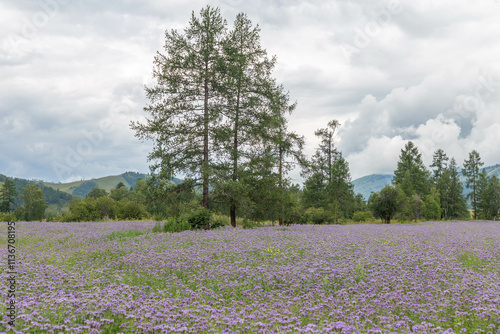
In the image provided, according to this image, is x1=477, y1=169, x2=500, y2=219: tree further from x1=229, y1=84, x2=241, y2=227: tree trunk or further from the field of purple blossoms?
the field of purple blossoms

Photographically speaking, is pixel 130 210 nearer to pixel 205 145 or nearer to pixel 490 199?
pixel 205 145

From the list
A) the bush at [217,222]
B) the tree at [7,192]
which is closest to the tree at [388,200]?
the bush at [217,222]

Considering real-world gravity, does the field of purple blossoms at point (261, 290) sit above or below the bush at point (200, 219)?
below

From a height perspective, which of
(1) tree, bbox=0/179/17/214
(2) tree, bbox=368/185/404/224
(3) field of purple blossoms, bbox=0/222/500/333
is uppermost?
(1) tree, bbox=0/179/17/214

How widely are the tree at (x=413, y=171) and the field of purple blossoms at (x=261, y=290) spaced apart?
6393 cm

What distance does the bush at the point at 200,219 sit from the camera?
62.7 ft

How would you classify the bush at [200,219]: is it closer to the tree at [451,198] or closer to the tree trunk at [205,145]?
the tree trunk at [205,145]

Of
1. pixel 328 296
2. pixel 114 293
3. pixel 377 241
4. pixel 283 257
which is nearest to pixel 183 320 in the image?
pixel 114 293

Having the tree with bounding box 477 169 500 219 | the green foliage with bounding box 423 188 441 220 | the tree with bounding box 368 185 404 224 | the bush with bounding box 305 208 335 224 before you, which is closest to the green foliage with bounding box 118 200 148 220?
the bush with bounding box 305 208 335 224

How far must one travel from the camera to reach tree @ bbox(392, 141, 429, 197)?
229 ft

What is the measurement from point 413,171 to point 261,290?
72813 mm

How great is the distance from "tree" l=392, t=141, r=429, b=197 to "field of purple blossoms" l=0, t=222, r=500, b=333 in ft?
210

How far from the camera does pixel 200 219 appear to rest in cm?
1934

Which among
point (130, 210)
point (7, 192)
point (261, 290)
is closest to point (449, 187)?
point (130, 210)
